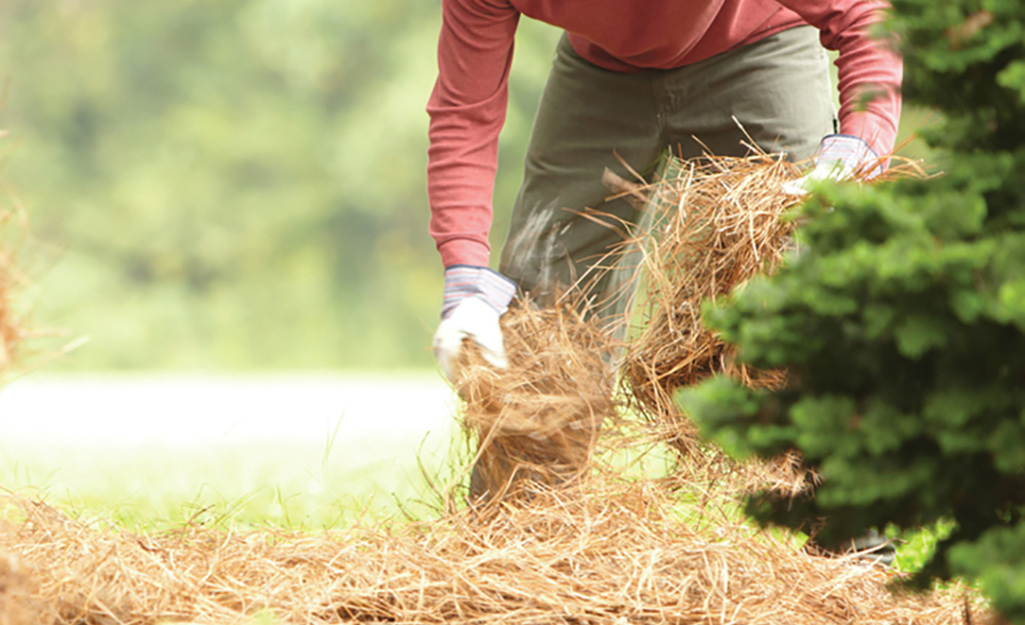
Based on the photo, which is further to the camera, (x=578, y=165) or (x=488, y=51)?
(x=578, y=165)

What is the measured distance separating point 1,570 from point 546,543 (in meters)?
0.89

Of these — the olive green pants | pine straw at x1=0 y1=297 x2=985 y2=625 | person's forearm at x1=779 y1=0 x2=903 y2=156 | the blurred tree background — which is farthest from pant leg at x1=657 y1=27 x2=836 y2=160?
the blurred tree background

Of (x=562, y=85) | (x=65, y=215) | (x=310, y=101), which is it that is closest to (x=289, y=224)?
(x=310, y=101)

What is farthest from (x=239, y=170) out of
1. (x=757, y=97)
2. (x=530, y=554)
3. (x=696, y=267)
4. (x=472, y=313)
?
(x=530, y=554)

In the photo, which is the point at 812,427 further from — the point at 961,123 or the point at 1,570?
the point at 1,570

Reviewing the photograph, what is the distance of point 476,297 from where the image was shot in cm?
205

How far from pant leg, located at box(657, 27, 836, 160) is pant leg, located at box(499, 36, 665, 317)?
9 centimetres

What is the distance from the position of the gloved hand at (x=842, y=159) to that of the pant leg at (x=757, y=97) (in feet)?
1.33

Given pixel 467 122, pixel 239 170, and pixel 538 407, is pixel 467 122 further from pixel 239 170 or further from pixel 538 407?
pixel 239 170

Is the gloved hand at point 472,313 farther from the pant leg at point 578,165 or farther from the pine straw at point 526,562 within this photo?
the pant leg at point 578,165

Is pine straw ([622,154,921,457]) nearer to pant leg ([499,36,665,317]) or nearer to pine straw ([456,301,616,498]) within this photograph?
pine straw ([456,301,616,498])

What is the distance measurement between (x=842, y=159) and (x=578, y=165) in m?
0.85

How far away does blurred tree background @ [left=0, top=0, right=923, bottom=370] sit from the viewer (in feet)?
38.9

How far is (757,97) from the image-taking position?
230 centimetres
